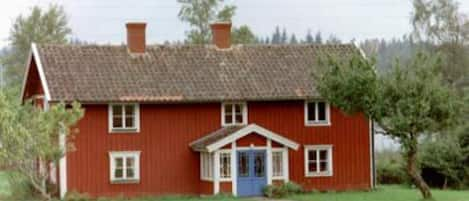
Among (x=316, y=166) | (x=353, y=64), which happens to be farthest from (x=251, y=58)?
(x=353, y=64)

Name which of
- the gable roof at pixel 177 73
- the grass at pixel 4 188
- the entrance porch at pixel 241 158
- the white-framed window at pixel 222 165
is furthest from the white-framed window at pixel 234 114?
the grass at pixel 4 188

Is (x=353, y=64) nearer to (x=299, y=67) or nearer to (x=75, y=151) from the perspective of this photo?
(x=299, y=67)

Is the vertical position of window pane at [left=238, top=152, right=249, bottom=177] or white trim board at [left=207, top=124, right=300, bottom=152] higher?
white trim board at [left=207, top=124, right=300, bottom=152]

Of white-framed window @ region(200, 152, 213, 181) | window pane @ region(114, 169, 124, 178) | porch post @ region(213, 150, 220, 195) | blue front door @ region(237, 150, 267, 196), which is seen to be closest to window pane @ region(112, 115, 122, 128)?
window pane @ region(114, 169, 124, 178)

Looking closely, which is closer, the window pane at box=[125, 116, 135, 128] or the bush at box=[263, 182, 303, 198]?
the bush at box=[263, 182, 303, 198]

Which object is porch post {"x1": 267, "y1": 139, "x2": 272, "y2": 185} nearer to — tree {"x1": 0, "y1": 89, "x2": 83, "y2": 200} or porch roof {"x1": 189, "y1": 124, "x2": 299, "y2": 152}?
porch roof {"x1": 189, "y1": 124, "x2": 299, "y2": 152}

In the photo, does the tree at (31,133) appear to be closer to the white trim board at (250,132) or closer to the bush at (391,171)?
the white trim board at (250,132)

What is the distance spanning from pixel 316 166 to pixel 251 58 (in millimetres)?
5811

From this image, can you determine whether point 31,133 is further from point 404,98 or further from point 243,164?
point 404,98

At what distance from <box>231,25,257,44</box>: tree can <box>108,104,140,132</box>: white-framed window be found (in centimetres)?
3253

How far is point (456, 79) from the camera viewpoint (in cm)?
7794

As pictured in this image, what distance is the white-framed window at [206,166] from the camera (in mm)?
50375

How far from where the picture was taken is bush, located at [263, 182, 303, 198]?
164ft

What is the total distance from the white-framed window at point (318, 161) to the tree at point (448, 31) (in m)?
25.8
